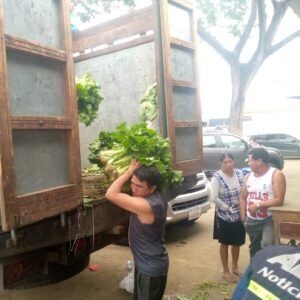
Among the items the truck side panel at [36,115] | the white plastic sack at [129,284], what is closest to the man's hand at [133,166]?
the truck side panel at [36,115]

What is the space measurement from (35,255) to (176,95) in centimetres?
193

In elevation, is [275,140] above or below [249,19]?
below

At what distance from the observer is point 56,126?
2.31 metres

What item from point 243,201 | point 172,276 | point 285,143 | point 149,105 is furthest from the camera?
point 285,143

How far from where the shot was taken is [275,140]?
19.5 meters

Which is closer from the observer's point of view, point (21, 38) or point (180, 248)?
point (21, 38)

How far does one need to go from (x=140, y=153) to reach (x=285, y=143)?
18.2 metres

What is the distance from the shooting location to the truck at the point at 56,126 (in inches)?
80.7

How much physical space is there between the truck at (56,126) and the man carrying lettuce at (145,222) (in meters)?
0.26

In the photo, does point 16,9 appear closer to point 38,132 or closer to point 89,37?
point 38,132

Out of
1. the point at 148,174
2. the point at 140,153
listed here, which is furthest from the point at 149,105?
the point at 148,174

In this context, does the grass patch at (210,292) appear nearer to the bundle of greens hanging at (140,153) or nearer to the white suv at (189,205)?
the white suv at (189,205)

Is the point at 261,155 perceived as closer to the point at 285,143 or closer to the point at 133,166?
the point at 133,166

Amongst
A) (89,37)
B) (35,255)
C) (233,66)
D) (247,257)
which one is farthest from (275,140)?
(35,255)
